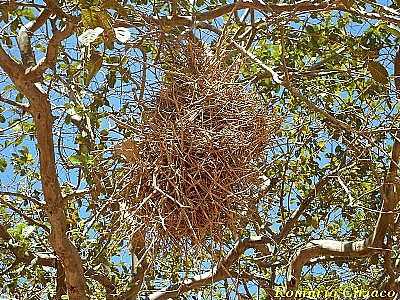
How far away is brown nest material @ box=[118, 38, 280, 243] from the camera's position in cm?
190

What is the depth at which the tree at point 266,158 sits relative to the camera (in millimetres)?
2092

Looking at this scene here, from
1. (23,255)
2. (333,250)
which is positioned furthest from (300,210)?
(23,255)

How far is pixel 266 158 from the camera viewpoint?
2.19 meters

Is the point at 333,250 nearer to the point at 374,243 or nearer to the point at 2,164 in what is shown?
the point at 374,243

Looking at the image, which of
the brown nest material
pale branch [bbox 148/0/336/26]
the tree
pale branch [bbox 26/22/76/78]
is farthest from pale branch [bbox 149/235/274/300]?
pale branch [bbox 26/22/76/78]

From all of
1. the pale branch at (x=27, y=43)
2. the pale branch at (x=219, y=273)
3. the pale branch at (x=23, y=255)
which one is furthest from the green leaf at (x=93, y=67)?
the pale branch at (x=23, y=255)

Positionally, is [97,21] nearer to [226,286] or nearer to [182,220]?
[182,220]

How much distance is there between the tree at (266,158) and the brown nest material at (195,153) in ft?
0.18

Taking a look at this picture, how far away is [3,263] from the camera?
3.36m

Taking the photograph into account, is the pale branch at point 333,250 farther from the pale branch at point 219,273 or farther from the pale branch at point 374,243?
the pale branch at point 219,273

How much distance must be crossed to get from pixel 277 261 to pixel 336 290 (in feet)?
1.08

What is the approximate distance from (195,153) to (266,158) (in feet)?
1.13

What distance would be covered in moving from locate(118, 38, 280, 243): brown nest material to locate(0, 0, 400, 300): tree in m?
0.06

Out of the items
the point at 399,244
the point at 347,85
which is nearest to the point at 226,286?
the point at 399,244
